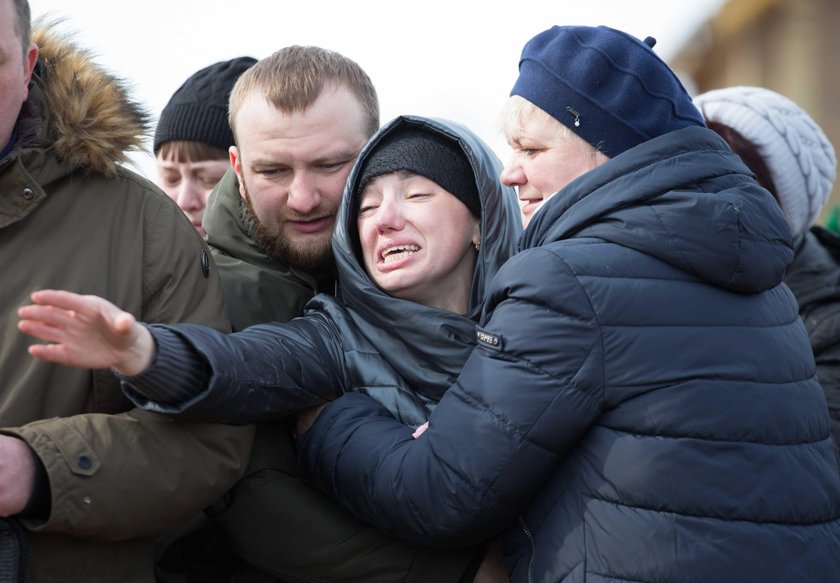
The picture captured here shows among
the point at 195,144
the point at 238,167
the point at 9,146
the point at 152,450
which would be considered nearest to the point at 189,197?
the point at 195,144

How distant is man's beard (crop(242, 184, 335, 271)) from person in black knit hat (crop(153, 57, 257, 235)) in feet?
3.38

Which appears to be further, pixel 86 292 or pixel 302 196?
pixel 302 196

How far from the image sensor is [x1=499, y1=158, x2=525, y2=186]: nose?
2.69 metres

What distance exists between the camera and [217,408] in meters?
2.34

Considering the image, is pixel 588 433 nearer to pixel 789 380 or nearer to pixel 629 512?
pixel 629 512

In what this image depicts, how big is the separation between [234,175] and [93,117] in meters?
0.87

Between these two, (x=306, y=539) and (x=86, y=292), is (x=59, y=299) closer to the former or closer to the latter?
(x=86, y=292)

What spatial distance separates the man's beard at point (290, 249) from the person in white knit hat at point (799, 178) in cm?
161

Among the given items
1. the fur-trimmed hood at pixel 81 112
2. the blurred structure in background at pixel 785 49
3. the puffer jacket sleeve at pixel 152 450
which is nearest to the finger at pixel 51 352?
the puffer jacket sleeve at pixel 152 450

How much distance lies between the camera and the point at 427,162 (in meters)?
2.97

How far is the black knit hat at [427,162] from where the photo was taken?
2965 mm

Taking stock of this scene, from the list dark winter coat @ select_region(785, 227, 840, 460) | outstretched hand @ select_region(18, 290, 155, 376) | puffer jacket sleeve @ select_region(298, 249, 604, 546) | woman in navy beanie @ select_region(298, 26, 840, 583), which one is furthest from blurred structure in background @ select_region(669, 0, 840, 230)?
outstretched hand @ select_region(18, 290, 155, 376)

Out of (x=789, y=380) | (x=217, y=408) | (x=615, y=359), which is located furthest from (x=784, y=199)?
(x=217, y=408)

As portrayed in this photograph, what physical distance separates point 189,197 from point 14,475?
2.07 m
